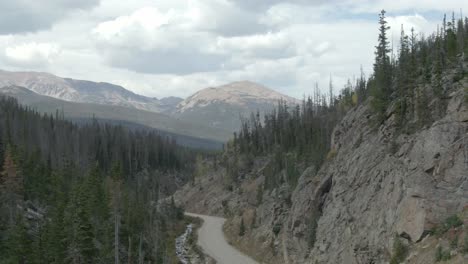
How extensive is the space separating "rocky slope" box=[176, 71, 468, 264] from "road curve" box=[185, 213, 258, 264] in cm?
268

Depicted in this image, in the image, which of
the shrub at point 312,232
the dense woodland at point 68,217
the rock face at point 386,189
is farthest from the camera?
the shrub at point 312,232

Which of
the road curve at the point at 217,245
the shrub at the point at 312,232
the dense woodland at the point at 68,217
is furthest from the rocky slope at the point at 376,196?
the dense woodland at the point at 68,217

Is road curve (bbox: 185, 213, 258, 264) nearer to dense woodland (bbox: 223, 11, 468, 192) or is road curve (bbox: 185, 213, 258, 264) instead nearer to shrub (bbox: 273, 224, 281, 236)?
shrub (bbox: 273, 224, 281, 236)

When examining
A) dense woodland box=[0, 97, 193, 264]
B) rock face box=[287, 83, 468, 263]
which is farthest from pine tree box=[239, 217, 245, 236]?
rock face box=[287, 83, 468, 263]

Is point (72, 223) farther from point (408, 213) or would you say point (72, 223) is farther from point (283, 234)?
point (408, 213)

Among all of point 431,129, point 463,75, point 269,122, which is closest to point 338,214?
point 431,129

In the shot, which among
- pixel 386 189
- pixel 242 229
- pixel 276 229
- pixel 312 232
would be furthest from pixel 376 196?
pixel 242 229

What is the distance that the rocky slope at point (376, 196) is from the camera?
1576 inches

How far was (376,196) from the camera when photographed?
49938 mm

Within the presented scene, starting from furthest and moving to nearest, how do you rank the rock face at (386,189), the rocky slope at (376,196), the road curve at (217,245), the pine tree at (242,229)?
the pine tree at (242,229)
the road curve at (217,245)
the rock face at (386,189)
the rocky slope at (376,196)

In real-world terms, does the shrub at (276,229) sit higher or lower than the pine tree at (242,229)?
higher

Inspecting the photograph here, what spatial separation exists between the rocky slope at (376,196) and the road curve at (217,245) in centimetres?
268

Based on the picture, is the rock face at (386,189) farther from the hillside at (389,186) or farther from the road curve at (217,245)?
the road curve at (217,245)

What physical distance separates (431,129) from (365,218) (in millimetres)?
10542
